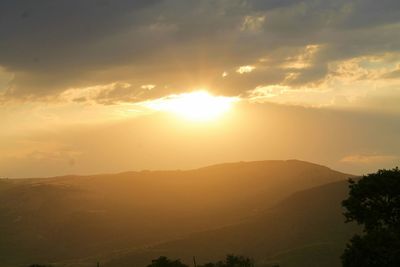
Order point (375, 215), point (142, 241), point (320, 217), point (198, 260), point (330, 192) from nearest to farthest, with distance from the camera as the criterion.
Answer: point (375, 215) < point (198, 260) < point (320, 217) < point (330, 192) < point (142, 241)

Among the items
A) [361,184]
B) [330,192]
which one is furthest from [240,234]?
[361,184]

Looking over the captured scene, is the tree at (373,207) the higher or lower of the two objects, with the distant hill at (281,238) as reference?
higher

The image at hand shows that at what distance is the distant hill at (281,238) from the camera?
135 m

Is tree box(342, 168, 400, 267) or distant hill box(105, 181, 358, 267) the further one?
distant hill box(105, 181, 358, 267)

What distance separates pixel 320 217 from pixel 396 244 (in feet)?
413

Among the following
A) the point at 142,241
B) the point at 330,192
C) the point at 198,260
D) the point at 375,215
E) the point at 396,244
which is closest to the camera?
the point at 396,244

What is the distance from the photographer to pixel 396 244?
44156mm

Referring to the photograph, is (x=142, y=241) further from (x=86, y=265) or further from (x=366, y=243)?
(x=366, y=243)

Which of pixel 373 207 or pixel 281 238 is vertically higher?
pixel 373 207

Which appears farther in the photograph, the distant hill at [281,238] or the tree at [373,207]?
the distant hill at [281,238]

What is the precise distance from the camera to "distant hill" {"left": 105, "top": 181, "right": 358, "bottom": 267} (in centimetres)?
13475

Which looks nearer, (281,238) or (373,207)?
(373,207)

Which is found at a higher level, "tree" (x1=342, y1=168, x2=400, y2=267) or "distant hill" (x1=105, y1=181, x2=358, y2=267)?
"tree" (x1=342, y1=168, x2=400, y2=267)

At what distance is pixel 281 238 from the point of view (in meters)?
159
